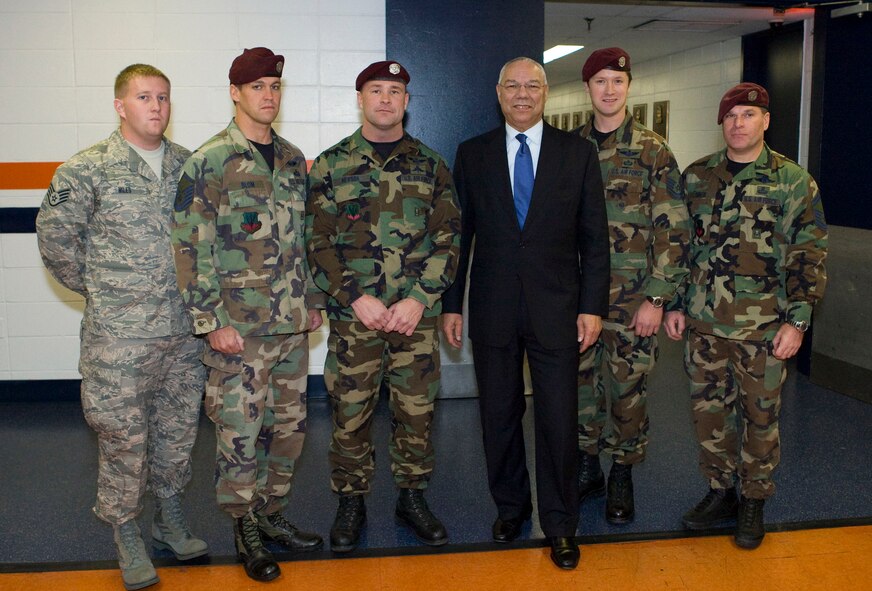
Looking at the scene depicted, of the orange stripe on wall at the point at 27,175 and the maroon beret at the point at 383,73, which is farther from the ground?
the maroon beret at the point at 383,73

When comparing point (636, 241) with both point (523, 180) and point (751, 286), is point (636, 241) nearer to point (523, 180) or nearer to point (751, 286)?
point (751, 286)

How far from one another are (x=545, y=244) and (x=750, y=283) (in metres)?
0.84

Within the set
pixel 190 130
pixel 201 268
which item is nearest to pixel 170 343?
pixel 201 268

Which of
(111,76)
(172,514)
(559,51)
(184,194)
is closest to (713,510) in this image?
(172,514)

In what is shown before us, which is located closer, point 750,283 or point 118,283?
point 118,283

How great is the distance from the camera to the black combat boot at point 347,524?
295cm

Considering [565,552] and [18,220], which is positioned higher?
[18,220]

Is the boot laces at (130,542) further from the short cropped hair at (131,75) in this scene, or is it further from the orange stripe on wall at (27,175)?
the orange stripe on wall at (27,175)

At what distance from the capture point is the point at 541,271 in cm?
275

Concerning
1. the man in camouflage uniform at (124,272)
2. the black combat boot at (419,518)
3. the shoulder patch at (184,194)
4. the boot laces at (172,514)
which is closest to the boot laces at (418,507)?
the black combat boot at (419,518)

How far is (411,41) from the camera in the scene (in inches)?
181

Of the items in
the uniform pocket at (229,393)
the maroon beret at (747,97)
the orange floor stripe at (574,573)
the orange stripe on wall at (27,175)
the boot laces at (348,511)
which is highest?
the maroon beret at (747,97)

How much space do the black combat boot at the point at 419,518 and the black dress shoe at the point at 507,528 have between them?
0.20 metres

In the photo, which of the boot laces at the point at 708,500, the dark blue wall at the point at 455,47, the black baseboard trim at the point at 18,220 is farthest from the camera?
the black baseboard trim at the point at 18,220
